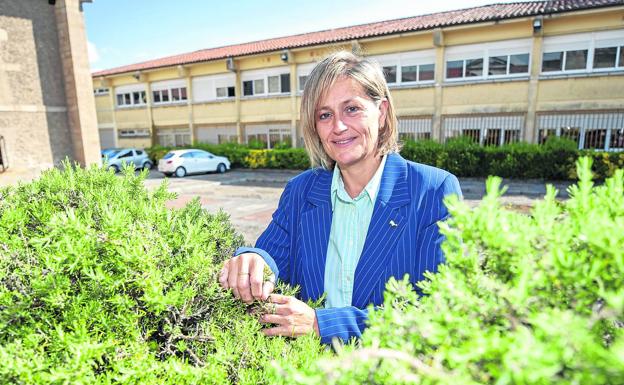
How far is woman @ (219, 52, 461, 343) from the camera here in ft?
6.30

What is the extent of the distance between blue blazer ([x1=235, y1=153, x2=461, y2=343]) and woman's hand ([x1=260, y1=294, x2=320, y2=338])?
343 mm

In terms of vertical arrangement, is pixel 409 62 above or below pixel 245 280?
above

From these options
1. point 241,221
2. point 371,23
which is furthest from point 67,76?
point 371,23

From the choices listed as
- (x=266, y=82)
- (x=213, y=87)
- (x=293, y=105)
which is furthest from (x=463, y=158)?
(x=213, y=87)

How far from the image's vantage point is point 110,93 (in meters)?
30.6

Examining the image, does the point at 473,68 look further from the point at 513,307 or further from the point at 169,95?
the point at 169,95

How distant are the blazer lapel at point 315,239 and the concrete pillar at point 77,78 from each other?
435 inches

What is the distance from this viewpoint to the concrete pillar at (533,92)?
16.6 metres

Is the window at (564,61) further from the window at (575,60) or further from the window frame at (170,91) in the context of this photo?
the window frame at (170,91)

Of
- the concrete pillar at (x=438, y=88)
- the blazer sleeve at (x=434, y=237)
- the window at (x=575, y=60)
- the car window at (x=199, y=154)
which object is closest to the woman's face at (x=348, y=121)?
Result: the blazer sleeve at (x=434, y=237)

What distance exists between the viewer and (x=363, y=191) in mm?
2172

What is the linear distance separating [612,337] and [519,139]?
20.1 metres

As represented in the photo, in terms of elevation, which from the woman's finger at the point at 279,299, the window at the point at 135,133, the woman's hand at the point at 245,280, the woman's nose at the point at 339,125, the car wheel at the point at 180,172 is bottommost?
the car wheel at the point at 180,172

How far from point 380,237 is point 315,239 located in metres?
0.41
